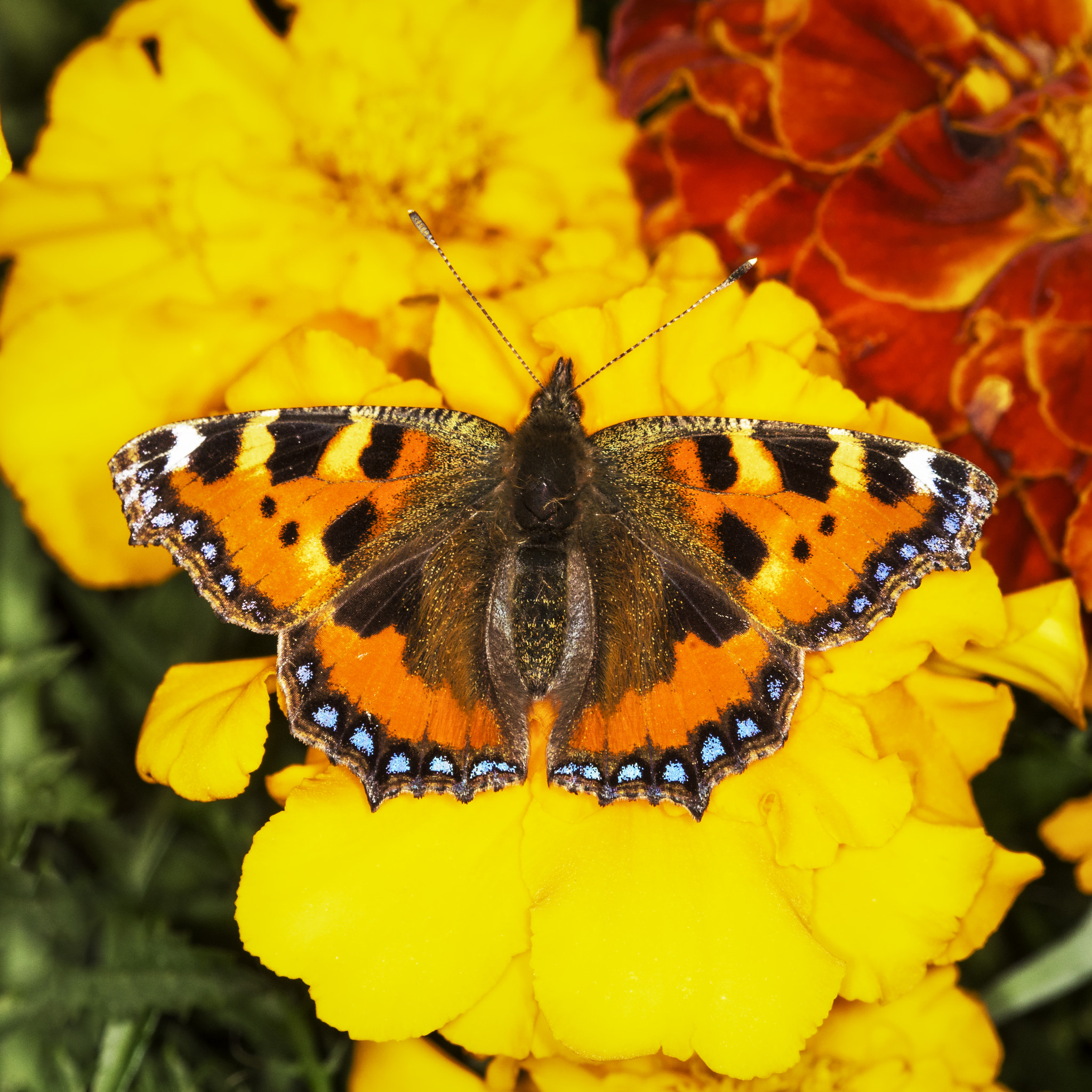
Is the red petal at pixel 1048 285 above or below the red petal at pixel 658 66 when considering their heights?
below

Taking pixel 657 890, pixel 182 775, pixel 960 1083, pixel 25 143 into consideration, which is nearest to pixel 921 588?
pixel 657 890

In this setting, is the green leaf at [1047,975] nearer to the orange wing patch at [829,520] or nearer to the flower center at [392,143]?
the orange wing patch at [829,520]

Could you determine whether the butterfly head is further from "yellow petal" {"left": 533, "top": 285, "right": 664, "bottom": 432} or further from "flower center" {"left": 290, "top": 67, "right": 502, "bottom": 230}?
"flower center" {"left": 290, "top": 67, "right": 502, "bottom": 230}

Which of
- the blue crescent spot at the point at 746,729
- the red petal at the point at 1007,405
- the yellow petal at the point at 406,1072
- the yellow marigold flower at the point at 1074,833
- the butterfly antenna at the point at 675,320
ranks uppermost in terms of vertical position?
the butterfly antenna at the point at 675,320

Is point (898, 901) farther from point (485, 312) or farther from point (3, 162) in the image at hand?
point (3, 162)

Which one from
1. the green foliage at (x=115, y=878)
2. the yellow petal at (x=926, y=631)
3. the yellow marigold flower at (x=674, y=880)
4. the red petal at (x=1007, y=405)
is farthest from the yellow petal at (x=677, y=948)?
the red petal at (x=1007, y=405)

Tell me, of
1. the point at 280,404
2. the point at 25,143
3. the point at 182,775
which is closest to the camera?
the point at 182,775

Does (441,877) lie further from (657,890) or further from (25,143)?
(25,143)

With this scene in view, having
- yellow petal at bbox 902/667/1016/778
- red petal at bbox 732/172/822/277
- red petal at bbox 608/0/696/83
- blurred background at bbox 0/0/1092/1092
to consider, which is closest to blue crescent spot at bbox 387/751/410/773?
blurred background at bbox 0/0/1092/1092
